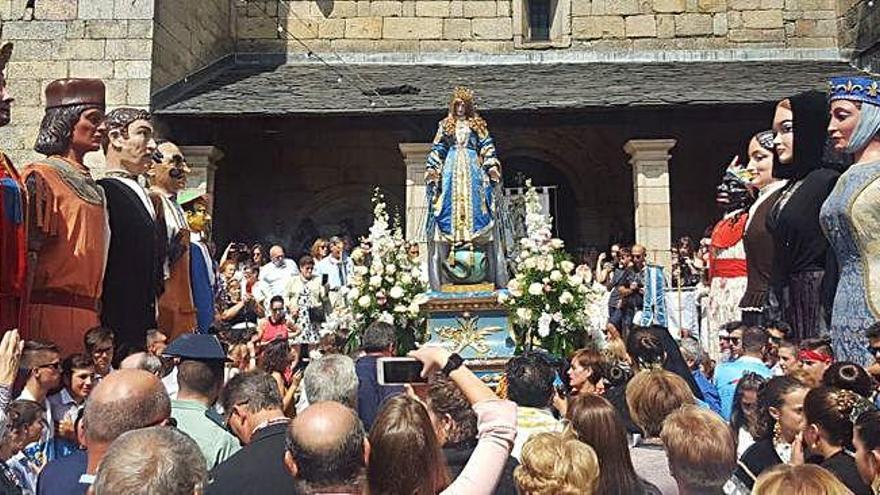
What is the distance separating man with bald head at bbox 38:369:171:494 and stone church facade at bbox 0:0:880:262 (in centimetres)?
969

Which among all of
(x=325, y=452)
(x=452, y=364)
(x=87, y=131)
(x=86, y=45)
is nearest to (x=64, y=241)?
(x=87, y=131)

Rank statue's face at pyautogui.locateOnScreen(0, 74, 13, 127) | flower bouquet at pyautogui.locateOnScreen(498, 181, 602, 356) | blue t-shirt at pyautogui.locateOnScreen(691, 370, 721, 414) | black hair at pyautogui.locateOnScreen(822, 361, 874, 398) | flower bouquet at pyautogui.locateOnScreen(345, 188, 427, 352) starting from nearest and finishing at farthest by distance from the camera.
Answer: black hair at pyautogui.locateOnScreen(822, 361, 874, 398)
statue's face at pyautogui.locateOnScreen(0, 74, 13, 127)
blue t-shirt at pyautogui.locateOnScreen(691, 370, 721, 414)
flower bouquet at pyautogui.locateOnScreen(498, 181, 602, 356)
flower bouquet at pyautogui.locateOnScreen(345, 188, 427, 352)

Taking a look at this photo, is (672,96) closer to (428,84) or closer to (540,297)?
(428,84)

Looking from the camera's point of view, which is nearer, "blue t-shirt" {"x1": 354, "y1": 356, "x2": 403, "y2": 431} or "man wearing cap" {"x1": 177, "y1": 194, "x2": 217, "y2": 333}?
"blue t-shirt" {"x1": 354, "y1": 356, "x2": 403, "y2": 431}

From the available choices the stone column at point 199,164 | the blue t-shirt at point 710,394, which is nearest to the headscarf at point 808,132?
the blue t-shirt at point 710,394

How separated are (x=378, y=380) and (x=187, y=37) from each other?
10946 millimetres

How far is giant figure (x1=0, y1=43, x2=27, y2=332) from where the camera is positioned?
11.4ft

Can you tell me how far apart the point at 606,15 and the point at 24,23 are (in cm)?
926

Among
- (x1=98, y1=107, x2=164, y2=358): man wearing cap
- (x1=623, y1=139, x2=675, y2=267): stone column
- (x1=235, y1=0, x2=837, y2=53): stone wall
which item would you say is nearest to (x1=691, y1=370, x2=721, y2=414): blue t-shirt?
(x1=98, y1=107, x2=164, y2=358): man wearing cap

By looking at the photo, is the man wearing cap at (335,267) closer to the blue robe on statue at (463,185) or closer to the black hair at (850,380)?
the blue robe on statue at (463,185)

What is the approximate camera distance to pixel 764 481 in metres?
2.00

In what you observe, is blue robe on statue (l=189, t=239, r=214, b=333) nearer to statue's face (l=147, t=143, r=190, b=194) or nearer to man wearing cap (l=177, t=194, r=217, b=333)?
man wearing cap (l=177, t=194, r=217, b=333)

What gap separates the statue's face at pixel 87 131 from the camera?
423 cm

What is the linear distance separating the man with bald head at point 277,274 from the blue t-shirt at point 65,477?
772 centimetres
